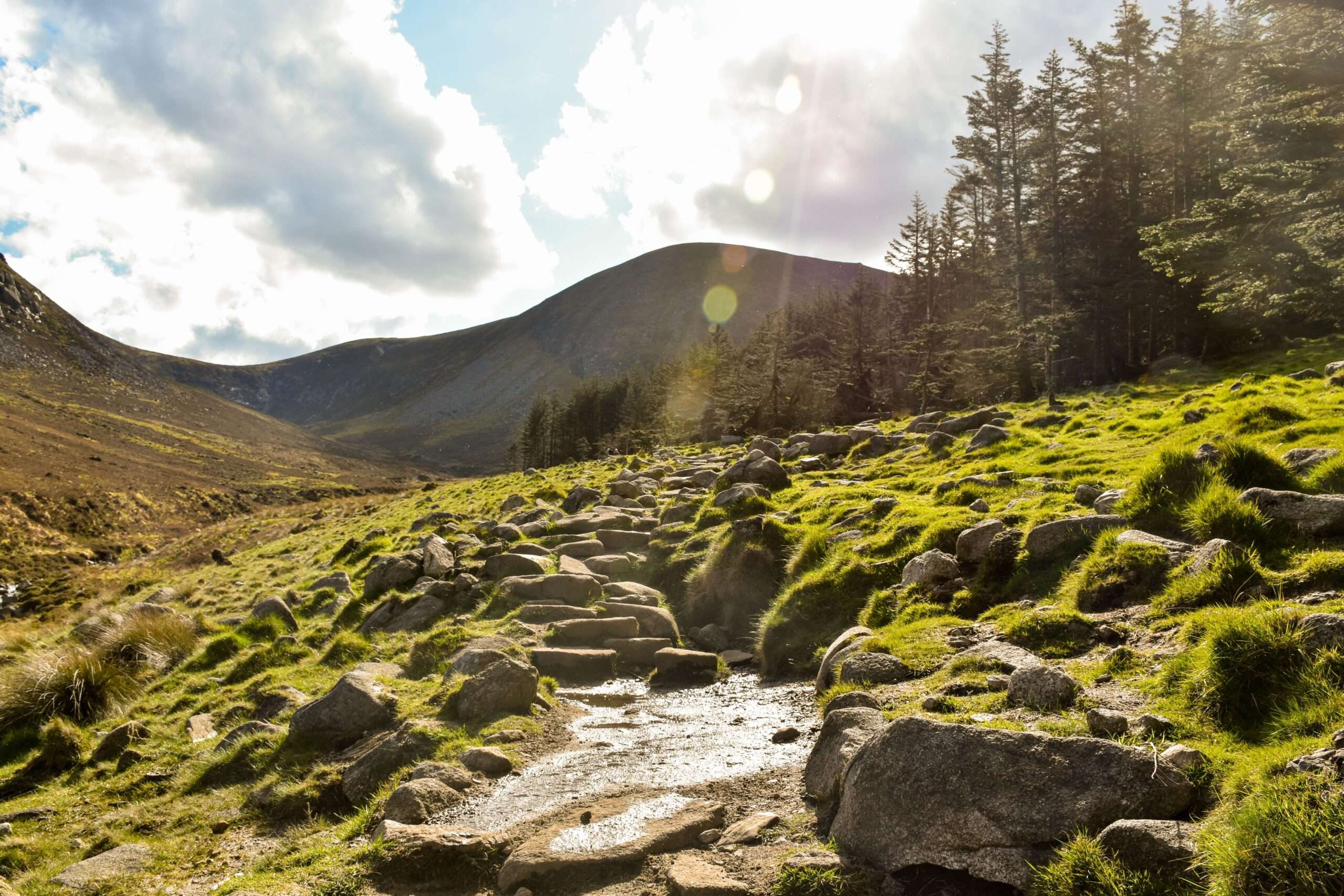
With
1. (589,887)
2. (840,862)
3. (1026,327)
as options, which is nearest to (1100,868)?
(840,862)

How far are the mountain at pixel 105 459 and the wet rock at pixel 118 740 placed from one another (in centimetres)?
4638

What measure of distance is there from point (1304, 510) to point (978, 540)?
3.76 m

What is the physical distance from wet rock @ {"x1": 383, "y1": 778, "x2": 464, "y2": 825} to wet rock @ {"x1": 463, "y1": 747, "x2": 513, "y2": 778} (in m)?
0.52

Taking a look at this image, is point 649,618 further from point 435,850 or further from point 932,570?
point 435,850

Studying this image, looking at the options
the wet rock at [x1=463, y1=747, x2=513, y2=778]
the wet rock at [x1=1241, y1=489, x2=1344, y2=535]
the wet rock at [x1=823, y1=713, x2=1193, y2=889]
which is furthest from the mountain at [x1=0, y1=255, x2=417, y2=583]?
the wet rock at [x1=1241, y1=489, x2=1344, y2=535]

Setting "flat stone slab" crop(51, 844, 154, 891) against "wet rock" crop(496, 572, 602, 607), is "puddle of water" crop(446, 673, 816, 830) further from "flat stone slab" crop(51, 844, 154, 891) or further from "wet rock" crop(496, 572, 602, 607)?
"wet rock" crop(496, 572, 602, 607)

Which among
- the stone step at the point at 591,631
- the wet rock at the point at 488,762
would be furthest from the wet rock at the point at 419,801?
the stone step at the point at 591,631

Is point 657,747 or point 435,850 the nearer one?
point 435,850

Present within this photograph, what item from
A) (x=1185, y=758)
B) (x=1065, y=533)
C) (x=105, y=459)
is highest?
(x=105, y=459)

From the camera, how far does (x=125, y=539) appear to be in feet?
195

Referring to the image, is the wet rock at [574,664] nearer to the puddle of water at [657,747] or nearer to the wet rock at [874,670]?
the puddle of water at [657,747]

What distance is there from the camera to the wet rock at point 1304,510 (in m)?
7.04

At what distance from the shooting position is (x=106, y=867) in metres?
7.54

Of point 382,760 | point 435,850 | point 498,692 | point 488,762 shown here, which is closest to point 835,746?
point 435,850
